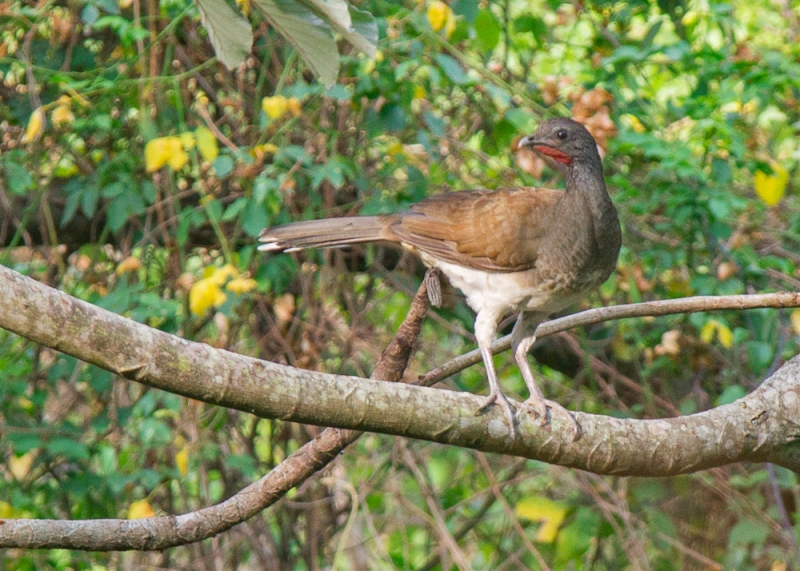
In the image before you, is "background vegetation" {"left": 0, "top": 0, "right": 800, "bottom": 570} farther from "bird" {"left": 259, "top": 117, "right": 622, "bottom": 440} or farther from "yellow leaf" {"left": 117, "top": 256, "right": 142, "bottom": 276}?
"bird" {"left": 259, "top": 117, "right": 622, "bottom": 440}

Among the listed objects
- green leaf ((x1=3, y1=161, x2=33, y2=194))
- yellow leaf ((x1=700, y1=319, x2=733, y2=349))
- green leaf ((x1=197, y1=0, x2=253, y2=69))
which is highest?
green leaf ((x1=197, y1=0, x2=253, y2=69))

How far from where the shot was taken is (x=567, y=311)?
4848mm

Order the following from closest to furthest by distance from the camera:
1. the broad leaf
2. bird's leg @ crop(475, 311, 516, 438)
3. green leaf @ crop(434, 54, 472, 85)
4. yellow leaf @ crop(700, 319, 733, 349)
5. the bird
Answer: the broad leaf < bird's leg @ crop(475, 311, 516, 438) < the bird < green leaf @ crop(434, 54, 472, 85) < yellow leaf @ crop(700, 319, 733, 349)

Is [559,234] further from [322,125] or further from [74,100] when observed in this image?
[74,100]

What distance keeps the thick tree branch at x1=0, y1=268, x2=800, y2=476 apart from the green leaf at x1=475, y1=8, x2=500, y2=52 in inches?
59.4

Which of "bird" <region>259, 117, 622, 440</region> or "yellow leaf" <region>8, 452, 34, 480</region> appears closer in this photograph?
"bird" <region>259, 117, 622, 440</region>

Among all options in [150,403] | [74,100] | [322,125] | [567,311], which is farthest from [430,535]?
[74,100]

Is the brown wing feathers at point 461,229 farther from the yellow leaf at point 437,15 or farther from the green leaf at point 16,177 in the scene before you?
the green leaf at point 16,177

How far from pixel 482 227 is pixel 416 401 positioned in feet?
4.97

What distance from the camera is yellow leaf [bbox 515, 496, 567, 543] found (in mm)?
4723

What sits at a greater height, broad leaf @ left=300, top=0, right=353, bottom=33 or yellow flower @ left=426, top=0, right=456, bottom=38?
broad leaf @ left=300, top=0, right=353, bottom=33

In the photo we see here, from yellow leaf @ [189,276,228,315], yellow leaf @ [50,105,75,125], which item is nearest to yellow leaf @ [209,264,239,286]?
yellow leaf @ [189,276,228,315]

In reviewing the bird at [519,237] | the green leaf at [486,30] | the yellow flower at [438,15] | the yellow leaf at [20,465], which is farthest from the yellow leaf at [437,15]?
the yellow leaf at [20,465]

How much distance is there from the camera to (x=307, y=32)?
211cm
